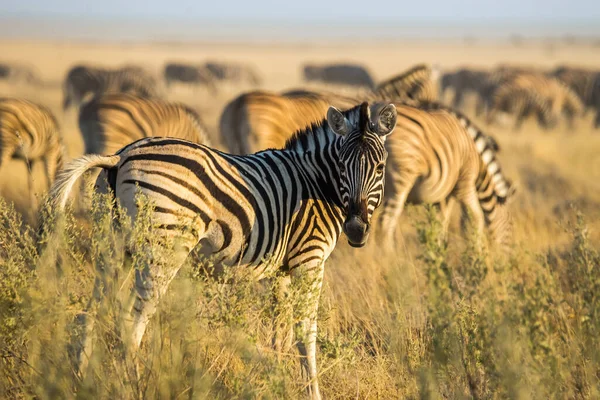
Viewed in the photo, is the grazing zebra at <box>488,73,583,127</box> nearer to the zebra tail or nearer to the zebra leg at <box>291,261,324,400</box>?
the zebra leg at <box>291,261,324,400</box>

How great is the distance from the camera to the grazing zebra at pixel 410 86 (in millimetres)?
10523

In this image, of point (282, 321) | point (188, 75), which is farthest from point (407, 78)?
point (188, 75)

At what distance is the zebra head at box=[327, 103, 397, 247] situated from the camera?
4.53m

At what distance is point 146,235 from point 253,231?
29.9 inches

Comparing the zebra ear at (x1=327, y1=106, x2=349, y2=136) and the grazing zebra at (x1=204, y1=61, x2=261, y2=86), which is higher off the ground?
the grazing zebra at (x1=204, y1=61, x2=261, y2=86)

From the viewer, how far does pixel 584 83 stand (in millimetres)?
31766

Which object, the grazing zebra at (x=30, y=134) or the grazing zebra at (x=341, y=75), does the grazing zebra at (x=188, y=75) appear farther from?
the grazing zebra at (x=30, y=134)

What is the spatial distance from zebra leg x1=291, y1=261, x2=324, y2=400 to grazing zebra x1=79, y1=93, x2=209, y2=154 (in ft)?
18.7

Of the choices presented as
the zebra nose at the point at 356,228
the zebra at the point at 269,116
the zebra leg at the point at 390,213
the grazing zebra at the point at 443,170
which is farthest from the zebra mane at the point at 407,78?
the zebra nose at the point at 356,228

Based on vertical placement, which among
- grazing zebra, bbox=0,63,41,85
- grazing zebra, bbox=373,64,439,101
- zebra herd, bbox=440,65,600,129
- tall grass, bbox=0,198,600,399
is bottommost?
tall grass, bbox=0,198,600,399

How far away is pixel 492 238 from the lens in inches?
322

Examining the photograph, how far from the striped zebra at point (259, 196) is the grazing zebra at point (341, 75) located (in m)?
41.1

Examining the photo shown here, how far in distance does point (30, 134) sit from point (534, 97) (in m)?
19.9

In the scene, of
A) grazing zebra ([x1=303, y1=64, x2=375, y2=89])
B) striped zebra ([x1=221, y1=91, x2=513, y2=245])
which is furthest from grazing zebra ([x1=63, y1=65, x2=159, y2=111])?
striped zebra ([x1=221, y1=91, x2=513, y2=245])
